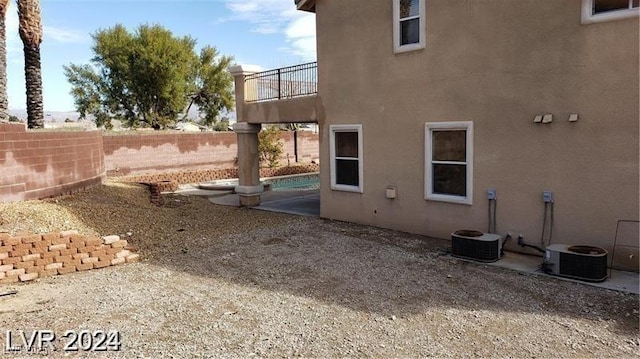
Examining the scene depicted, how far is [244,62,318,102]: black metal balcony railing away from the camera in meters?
12.9

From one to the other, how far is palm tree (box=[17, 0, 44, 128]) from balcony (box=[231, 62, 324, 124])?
7.44 m

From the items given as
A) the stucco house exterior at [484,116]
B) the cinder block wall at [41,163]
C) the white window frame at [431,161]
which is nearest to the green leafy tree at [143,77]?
the cinder block wall at [41,163]

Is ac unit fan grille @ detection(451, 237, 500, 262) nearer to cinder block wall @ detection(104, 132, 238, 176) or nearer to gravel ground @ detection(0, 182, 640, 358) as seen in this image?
gravel ground @ detection(0, 182, 640, 358)

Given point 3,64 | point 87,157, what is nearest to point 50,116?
point 87,157

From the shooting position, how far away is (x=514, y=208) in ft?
28.8

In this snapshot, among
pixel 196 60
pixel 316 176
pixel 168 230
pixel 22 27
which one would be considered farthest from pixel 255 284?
pixel 196 60

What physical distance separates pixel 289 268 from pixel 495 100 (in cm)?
498

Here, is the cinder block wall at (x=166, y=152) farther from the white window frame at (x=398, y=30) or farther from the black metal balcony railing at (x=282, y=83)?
the white window frame at (x=398, y=30)

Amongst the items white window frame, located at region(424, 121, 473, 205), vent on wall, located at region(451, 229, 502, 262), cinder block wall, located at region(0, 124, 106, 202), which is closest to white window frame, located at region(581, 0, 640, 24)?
white window frame, located at region(424, 121, 473, 205)

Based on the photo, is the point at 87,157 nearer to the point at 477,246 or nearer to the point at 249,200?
the point at 249,200

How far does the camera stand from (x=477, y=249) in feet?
27.3

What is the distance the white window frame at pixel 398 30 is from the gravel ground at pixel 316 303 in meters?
4.14

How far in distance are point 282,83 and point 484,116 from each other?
258 inches

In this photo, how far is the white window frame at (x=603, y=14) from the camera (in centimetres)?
724
